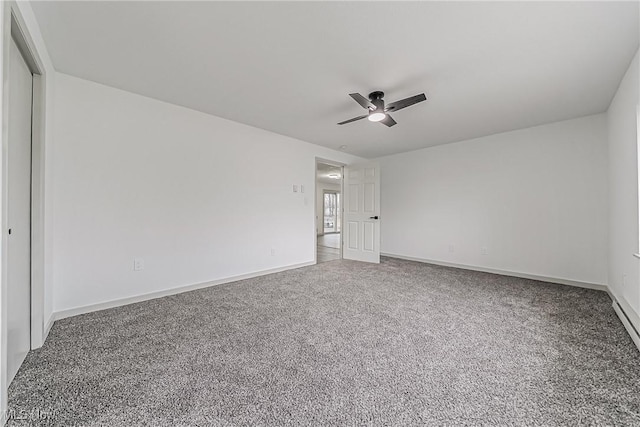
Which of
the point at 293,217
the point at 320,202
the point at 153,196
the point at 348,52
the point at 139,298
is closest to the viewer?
the point at 348,52

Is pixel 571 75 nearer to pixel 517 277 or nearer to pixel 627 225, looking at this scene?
pixel 627 225

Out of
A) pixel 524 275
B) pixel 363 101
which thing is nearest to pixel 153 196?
pixel 363 101

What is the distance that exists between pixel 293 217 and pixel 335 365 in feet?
9.86

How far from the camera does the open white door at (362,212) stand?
501 cm

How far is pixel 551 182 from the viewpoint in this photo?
146 inches

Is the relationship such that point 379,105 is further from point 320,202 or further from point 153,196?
point 320,202

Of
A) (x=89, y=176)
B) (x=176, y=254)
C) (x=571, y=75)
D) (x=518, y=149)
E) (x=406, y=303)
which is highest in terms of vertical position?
(x=571, y=75)

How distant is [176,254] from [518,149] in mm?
5167

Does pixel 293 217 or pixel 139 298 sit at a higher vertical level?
pixel 293 217

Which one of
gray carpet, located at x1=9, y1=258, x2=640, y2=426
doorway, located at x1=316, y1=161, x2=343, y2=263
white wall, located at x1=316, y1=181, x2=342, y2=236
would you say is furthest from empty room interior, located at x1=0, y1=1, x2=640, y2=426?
white wall, located at x1=316, y1=181, x2=342, y2=236

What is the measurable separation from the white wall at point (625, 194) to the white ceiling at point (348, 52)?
0.76ft

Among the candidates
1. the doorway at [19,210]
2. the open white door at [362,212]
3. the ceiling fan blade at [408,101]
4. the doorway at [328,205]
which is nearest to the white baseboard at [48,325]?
the doorway at [19,210]

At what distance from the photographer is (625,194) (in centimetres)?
248

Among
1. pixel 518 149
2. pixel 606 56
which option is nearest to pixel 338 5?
pixel 606 56
